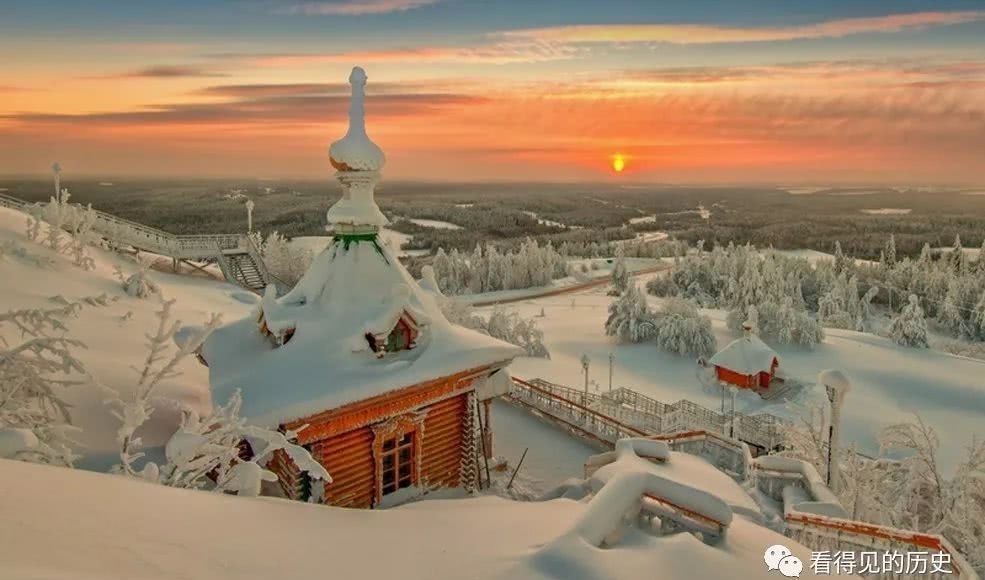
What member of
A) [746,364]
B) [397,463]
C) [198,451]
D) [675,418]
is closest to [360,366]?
[397,463]

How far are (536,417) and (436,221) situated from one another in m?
146

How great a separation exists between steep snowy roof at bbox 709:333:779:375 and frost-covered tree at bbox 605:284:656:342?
10.6 m

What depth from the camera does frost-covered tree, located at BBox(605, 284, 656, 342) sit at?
137 ft

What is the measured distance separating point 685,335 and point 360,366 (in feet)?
105

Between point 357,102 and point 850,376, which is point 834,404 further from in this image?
point 850,376

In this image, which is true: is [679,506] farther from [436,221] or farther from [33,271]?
[436,221]

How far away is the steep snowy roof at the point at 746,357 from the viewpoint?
3055cm

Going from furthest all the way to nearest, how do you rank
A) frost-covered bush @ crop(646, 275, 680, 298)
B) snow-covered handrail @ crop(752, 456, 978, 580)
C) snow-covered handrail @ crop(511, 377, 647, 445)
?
1. frost-covered bush @ crop(646, 275, 680, 298)
2. snow-covered handrail @ crop(511, 377, 647, 445)
3. snow-covered handrail @ crop(752, 456, 978, 580)

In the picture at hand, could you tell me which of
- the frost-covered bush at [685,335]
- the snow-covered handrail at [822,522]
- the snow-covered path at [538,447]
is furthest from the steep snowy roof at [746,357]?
the snow-covered handrail at [822,522]

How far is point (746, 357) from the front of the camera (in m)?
30.7

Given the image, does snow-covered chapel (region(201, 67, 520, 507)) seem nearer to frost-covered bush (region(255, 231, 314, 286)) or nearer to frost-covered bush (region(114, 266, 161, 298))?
frost-covered bush (region(114, 266, 161, 298))

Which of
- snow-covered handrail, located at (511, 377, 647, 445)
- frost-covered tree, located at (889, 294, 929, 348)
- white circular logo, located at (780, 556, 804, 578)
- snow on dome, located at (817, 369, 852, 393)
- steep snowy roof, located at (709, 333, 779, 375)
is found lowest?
frost-covered tree, located at (889, 294, 929, 348)

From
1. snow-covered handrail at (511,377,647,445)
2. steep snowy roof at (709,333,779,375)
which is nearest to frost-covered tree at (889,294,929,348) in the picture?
steep snowy roof at (709,333,779,375)

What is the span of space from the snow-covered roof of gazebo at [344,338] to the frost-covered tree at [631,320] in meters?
31.2
